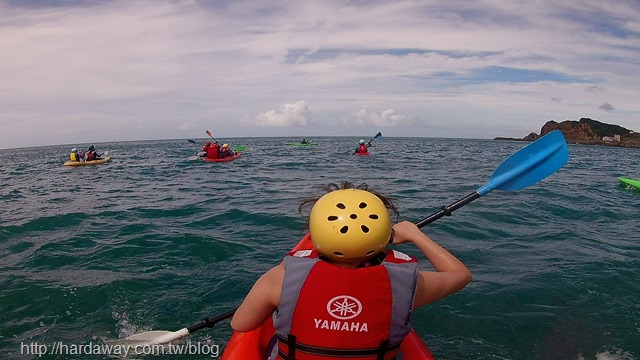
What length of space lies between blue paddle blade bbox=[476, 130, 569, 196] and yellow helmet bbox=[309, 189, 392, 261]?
292cm

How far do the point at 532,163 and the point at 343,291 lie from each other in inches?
141

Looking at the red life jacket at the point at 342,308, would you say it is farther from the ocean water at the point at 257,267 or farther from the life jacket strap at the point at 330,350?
the ocean water at the point at 257,267

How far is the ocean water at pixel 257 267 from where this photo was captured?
4.89 m

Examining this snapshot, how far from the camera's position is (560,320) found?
203 inches

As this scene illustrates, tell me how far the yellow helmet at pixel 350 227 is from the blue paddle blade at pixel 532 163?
2.92 meters

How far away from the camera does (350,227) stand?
6.79 ft

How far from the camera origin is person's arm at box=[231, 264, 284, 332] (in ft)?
7.08

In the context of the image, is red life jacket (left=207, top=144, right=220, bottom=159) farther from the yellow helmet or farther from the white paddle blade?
the yellow helmet

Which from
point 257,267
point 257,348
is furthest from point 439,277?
point 257,267

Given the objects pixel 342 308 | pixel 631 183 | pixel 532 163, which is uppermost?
pixel 532 163

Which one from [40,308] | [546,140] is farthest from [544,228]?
[40,308]

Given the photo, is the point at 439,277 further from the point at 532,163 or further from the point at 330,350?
the point at 532,163

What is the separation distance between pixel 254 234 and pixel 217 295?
2891mm

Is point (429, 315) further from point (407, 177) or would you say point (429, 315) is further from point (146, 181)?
point (146, 181)
